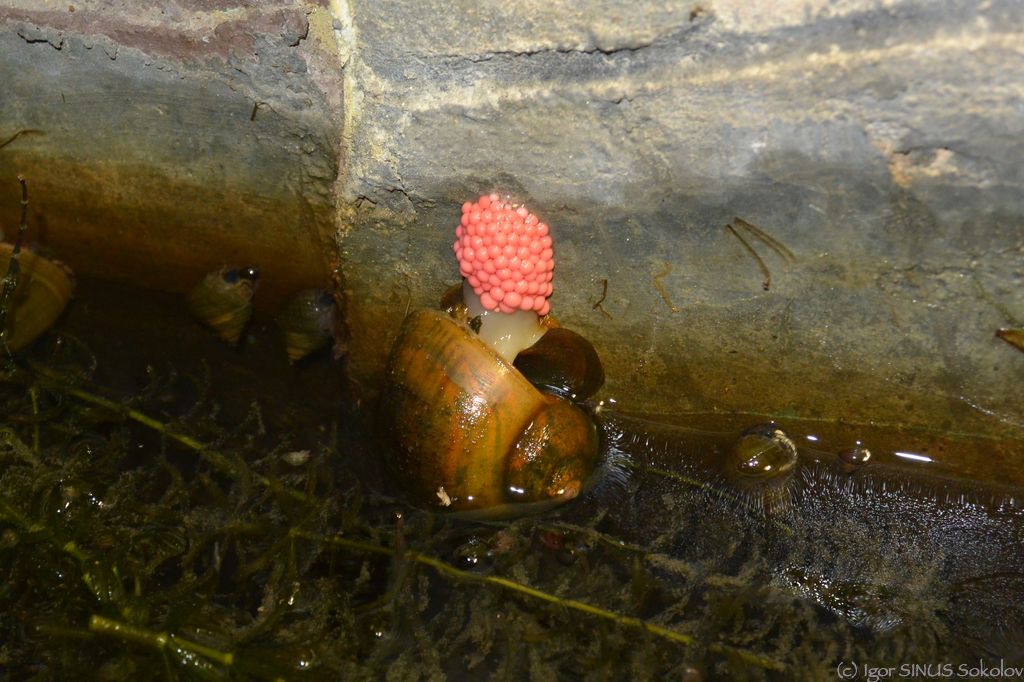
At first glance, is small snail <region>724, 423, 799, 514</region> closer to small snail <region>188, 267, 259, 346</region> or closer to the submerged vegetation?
the submerged vegetation

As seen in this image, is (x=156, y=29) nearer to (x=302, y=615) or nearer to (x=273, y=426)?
(x=273, y=426)

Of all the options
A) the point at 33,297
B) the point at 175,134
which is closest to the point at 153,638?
the point at 33,297

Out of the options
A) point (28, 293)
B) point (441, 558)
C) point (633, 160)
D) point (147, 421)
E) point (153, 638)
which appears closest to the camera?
point (153, 638)

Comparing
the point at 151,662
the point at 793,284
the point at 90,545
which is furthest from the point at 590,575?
the point at 90,545

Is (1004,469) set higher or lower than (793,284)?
lower

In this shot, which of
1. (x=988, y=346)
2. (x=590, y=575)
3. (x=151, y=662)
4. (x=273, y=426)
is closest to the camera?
(x=151, y=662)

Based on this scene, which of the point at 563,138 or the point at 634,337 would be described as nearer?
the point at 563,138

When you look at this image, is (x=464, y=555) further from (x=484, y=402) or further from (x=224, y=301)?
(x=224, y=301)
